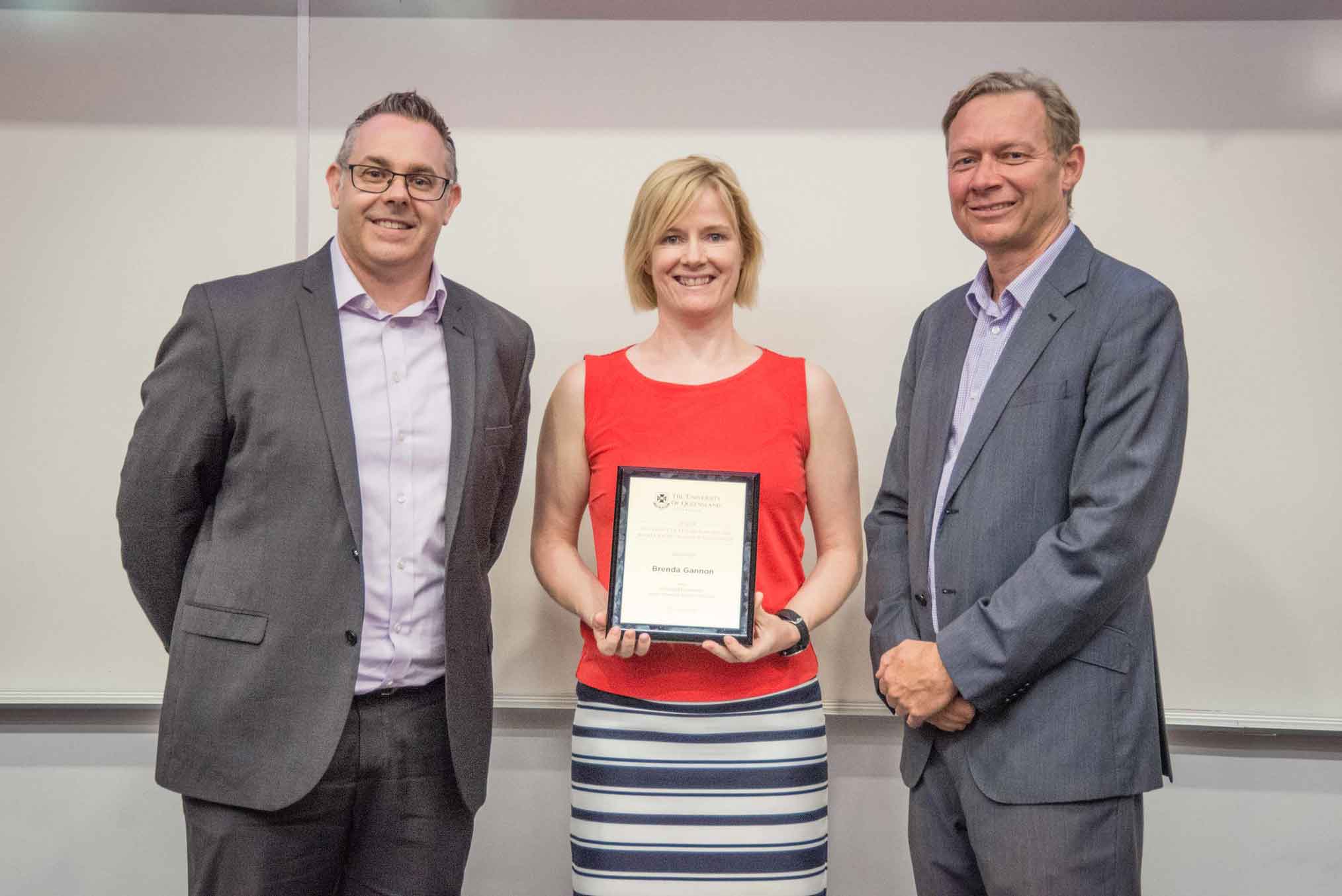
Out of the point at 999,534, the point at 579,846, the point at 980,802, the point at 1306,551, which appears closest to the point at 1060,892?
the point at 980,802

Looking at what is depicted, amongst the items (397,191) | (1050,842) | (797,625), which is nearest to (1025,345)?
(797,625)

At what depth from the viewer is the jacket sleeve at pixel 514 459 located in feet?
8.02

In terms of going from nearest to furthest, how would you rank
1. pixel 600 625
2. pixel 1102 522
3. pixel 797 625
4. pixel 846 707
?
pixel 1102 522 < pixel 600 625 < pixel 797 625 < pixel 846 707

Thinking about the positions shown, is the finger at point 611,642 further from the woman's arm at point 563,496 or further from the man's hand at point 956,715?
the man's hand at point 956,715

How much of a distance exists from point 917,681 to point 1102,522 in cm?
43

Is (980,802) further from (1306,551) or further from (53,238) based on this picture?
(53,238)

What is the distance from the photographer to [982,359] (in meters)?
2.18

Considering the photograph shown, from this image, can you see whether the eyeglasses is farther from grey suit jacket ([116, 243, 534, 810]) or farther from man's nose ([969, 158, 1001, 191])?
man's nose ([969, 158, 1001, 191])

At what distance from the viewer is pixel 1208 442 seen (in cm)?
302

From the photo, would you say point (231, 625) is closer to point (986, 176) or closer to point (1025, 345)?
point (1025, 345)

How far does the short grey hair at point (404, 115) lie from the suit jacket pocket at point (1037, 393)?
1.19 meters

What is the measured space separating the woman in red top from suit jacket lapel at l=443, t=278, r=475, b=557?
1.15ft

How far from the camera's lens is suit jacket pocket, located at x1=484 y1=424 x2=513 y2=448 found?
2.24m

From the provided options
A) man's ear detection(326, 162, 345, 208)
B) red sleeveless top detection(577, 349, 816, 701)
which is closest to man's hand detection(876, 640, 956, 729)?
red sleeveless top detection(577, 349, 816, 701)
